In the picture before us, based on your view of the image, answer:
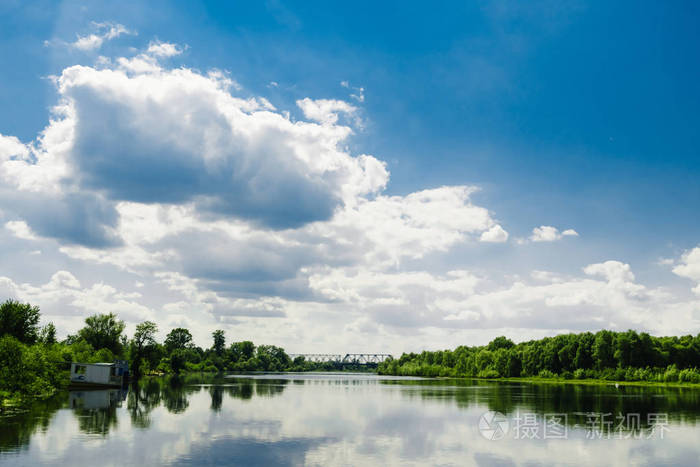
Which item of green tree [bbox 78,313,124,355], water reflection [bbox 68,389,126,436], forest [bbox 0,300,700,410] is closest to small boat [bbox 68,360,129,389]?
forest [bbox 0,300,700,410]

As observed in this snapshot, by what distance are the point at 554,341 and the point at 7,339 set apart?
141240mm

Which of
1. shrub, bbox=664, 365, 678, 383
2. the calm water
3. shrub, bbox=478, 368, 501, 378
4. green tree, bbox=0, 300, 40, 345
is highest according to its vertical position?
green tree, bbox=0, 300, 40, 345

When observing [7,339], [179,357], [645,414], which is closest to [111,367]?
[7,339]

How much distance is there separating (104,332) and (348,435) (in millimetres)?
130032

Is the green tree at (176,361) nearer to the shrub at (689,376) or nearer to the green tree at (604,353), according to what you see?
the green tree at (604,353)

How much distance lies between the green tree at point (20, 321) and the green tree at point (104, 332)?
177 feet

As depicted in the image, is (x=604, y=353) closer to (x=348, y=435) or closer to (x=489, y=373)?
(x=489, y=373)

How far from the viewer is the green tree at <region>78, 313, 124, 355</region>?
147000 mm

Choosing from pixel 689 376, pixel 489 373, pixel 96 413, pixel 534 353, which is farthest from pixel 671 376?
pixel 96 413

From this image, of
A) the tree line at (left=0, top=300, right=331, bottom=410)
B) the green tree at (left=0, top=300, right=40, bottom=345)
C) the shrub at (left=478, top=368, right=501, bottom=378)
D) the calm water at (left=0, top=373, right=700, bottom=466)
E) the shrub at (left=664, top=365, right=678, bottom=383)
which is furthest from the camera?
the shrub at (left=478, top=368, right=501, bottom=378)

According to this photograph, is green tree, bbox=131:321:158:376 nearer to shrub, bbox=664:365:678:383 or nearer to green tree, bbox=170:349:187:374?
green tree, bbox=170:349:187:374

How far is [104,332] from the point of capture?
14962 centimetres

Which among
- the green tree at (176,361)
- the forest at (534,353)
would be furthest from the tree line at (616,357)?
the green tree at (176,361)

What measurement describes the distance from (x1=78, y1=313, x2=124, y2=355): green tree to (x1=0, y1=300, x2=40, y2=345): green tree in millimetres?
53857
